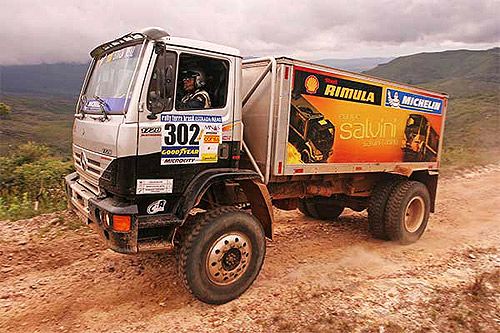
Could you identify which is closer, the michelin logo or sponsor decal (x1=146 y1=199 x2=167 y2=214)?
sponsor decal (x1=146 y1=199 x2=167 y2=214)

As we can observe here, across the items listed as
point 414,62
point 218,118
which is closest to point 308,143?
point 218,118

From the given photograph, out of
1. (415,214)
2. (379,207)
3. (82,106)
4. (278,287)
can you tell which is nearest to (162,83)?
(82,106)

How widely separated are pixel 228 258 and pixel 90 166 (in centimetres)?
181

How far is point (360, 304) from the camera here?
4.32 meters

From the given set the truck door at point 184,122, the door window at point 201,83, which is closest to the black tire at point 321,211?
the truck door at point 184,122

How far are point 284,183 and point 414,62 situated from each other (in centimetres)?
14988

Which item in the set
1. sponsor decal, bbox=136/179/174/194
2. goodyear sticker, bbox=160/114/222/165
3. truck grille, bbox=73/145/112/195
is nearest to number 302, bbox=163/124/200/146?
goodyear sticker, bbox=160/114/222/165

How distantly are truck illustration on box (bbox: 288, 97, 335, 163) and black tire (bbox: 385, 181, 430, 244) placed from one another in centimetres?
176

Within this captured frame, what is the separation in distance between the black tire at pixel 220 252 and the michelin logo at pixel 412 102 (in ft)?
10.1

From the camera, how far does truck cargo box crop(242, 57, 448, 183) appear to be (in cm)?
472

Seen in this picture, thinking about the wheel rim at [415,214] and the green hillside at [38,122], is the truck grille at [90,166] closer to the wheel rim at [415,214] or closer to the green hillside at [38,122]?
the wheel rim at [415,214]

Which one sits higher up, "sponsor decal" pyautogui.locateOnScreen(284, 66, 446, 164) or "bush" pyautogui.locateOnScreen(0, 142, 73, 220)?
"sponsor decal" pyautogui.locateOnScreen(284, 66, 446, 164)

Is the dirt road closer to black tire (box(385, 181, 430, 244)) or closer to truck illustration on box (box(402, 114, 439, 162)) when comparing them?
black tire (box(385, 181, 430, 244))

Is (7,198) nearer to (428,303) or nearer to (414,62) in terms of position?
(428,303)
